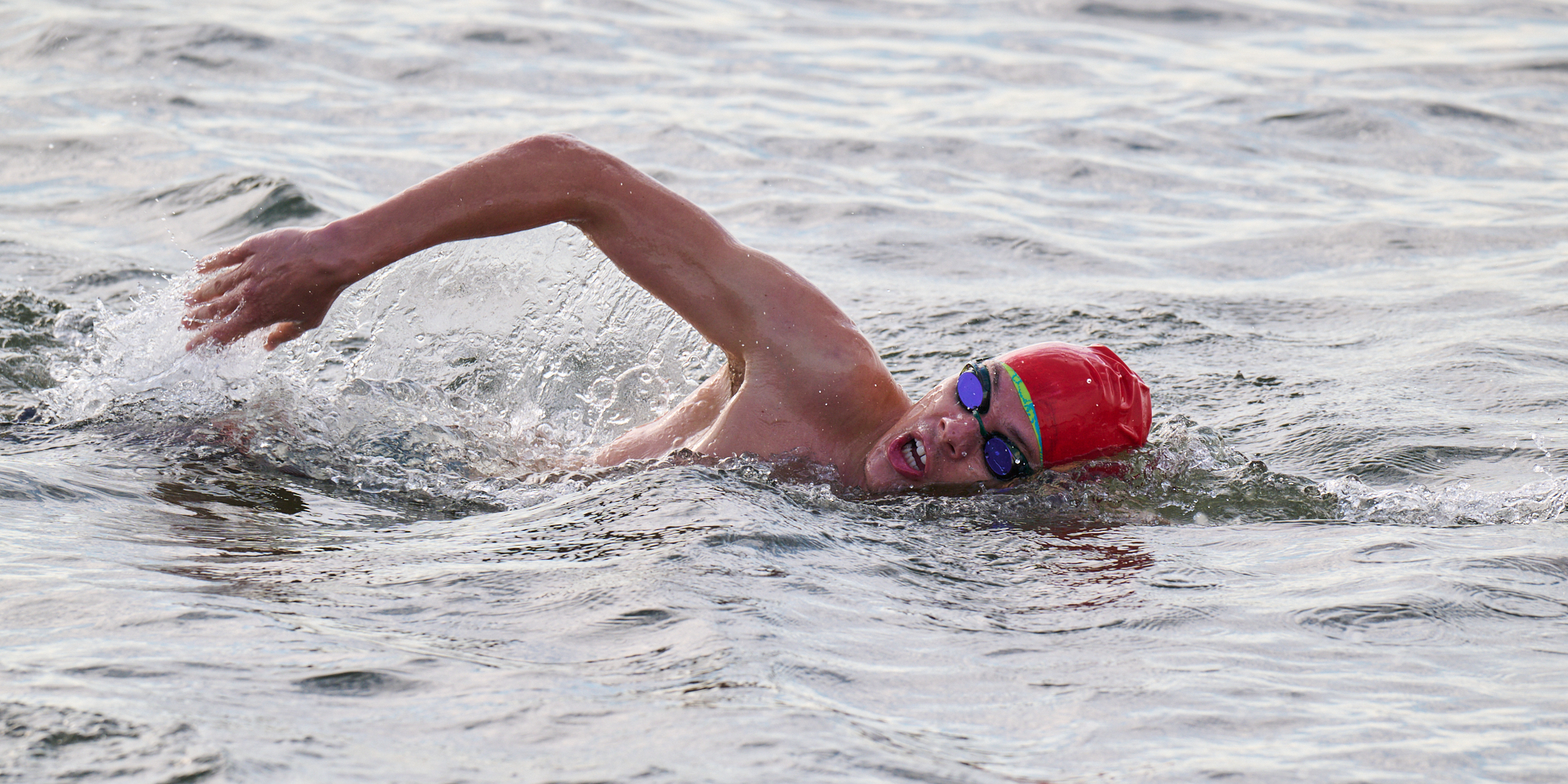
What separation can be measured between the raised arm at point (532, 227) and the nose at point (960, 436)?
0.47 metres

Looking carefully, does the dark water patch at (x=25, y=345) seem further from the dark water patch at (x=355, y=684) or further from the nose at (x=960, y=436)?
the nose at (x=960, y=436)

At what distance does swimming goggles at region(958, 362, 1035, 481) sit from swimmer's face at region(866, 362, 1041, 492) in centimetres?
1

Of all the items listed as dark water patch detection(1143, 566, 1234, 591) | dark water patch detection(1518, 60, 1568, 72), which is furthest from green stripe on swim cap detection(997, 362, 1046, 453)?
dark water patch detection(1518, 60, 1568, 72)

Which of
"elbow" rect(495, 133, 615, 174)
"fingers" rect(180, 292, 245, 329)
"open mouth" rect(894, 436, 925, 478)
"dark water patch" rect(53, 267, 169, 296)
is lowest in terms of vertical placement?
"open mouth" rect(894, 436, 925, 478)

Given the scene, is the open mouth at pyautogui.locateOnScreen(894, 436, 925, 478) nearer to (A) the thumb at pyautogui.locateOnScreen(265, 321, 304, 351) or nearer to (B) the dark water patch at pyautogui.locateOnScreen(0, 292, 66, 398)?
(A) the thumb at pyautogui.locateOnScreen(265, 321, 304, 351)

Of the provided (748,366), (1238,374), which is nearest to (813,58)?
(1238,374)

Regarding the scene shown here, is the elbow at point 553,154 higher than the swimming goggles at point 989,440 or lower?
higher

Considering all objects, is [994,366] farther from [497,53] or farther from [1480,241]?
[497,53]

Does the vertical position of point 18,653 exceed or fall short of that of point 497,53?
it falls short

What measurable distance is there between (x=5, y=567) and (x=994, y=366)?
A: 2.75 metres

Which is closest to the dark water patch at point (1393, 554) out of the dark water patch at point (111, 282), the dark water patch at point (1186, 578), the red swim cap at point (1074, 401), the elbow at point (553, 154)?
the dark water patch at point (1186, 578)

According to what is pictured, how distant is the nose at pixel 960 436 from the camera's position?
177 inches

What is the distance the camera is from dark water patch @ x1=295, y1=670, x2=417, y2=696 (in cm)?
268

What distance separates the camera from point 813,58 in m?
13.2
